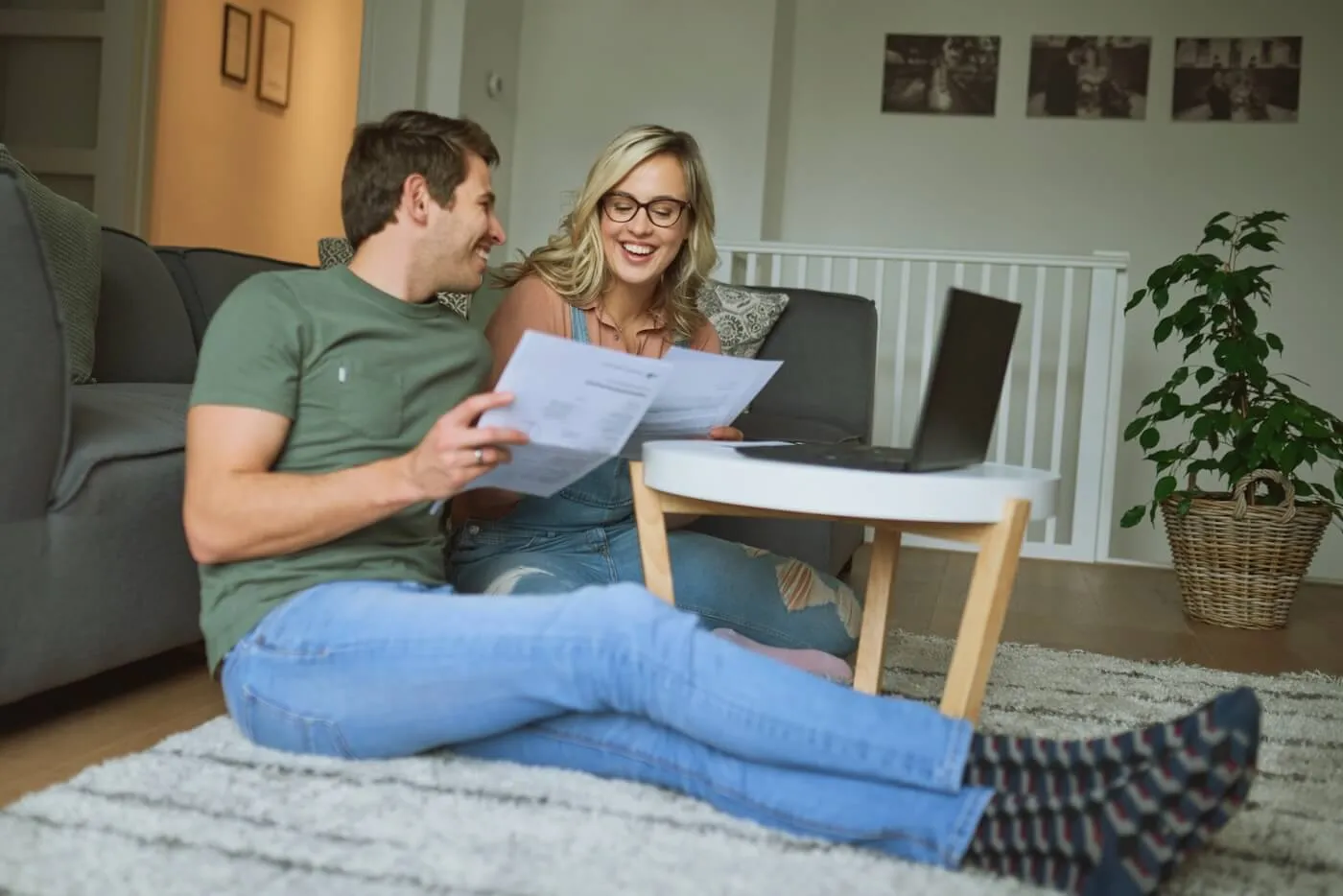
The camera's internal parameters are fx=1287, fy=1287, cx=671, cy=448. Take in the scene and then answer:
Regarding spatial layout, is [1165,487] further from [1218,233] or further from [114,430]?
[114,430]

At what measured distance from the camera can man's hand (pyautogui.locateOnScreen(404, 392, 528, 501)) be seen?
1209mm

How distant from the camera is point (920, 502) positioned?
123 centimetres

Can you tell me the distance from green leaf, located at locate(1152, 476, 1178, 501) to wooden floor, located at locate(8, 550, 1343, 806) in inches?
11.5

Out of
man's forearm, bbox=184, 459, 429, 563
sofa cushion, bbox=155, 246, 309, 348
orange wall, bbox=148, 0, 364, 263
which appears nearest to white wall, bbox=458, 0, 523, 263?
orange wall, bbox=148, 0, 364, 263

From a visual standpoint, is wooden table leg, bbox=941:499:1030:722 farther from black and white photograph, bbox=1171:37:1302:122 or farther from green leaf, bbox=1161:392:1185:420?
black and white photograph, bbox=1171:37:1302:122

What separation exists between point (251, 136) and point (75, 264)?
3.47 metres

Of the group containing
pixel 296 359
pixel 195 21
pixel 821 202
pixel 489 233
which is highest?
pixel 195 21

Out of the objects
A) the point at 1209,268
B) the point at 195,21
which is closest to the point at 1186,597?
the point at 1209,268

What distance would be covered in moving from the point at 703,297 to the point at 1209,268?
53.6 inches

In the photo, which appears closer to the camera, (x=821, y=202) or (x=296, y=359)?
(x=296, y=359)

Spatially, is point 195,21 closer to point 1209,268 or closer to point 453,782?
point 1209,268

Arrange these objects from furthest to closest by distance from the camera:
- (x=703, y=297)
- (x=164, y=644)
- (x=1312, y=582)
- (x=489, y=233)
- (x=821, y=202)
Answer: (x=821, y=202)
(x=1312, y=582)
(x=703, y=297)
(x=164, y=644)
(x=489, y=233)

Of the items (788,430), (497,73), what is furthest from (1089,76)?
(788,430)

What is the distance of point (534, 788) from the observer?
4.33 ft
